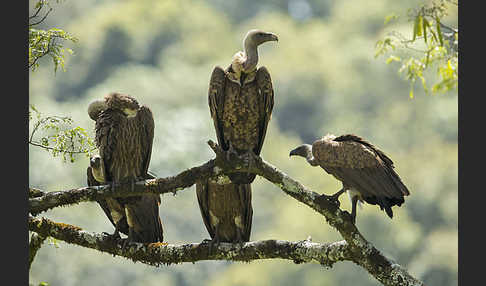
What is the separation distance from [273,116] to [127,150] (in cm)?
5499

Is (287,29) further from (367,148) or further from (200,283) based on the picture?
(367,148)

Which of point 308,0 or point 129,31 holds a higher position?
point 308,0

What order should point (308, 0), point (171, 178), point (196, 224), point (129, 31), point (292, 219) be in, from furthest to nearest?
point (308, 0)
point (129, 31)
point (292, 219)
point (196, 224)
point (171, 178)

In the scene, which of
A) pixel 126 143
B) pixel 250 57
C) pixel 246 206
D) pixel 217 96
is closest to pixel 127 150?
pixel 126 143

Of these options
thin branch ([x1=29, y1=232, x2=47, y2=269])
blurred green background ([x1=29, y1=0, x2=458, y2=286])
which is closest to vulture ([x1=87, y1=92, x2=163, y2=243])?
thin branch ([x1=29, y1=232, x2=47, y2=269])

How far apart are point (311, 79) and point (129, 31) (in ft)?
63.1

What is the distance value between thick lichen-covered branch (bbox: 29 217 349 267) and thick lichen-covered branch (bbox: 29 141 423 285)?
9 cm

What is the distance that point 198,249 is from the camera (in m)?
7.49

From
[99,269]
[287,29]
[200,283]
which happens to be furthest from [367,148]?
[287,29]

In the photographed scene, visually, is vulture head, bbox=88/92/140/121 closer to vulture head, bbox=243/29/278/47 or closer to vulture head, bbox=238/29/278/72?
vulture head, bbox=238/29/278/72

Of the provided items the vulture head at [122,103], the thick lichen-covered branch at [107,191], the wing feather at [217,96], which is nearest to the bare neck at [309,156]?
the wing feather at [217,96]

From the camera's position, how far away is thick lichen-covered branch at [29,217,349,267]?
268 inches

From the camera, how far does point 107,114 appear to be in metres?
8.40

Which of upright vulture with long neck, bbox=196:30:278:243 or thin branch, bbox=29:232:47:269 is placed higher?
upright vulture with long neck, bbox=196:30:278:243
